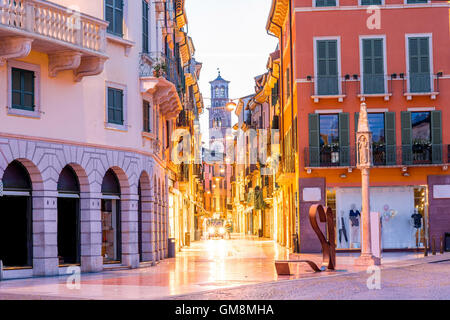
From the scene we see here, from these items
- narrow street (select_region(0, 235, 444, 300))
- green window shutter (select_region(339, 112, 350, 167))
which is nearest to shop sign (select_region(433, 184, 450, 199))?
green window shutter (select_region(339, 112, 350, 167))

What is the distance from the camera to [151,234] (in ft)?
105

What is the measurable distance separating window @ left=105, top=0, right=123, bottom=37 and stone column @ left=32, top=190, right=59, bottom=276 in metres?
6.72

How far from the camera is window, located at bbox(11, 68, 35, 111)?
81.9ft

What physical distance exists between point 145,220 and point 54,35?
30.8 ft

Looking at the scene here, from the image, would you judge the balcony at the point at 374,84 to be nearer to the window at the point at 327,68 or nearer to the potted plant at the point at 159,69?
the window at the point at 327,68

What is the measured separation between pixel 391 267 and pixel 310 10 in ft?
56.2

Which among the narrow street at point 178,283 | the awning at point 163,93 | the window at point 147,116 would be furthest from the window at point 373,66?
the window at point 147,116

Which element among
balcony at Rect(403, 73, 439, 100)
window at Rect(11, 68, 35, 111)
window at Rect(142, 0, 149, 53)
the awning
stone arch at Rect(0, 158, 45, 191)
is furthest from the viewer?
balcony at Rect(403, 73, 439, 100)

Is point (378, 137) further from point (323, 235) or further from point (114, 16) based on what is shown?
point (114, 16)

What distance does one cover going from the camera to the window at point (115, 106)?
28.8 metres

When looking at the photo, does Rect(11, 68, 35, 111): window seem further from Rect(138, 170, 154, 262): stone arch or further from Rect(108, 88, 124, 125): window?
Rect(138, 170, 154, 262): stone arch

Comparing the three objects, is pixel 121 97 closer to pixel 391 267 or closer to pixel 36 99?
pixel 36 99

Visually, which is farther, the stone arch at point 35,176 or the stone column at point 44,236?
the stone arch at point 35,176

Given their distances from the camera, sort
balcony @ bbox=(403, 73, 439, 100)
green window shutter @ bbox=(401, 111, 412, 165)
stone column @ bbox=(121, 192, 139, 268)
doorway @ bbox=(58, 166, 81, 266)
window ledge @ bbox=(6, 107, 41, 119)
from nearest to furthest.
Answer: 1. window ledge @ bbox=(6, 107, 41, 119)
2. doorway @ bbox=(58, 166, 81, 266)
3. stone column @ bbox=(121, 192, 139, 268)
4. green window shutter @ bbox=(401, 111, 412, 165)
5. balcony @ bbox=(403, 73, 439, 100)
